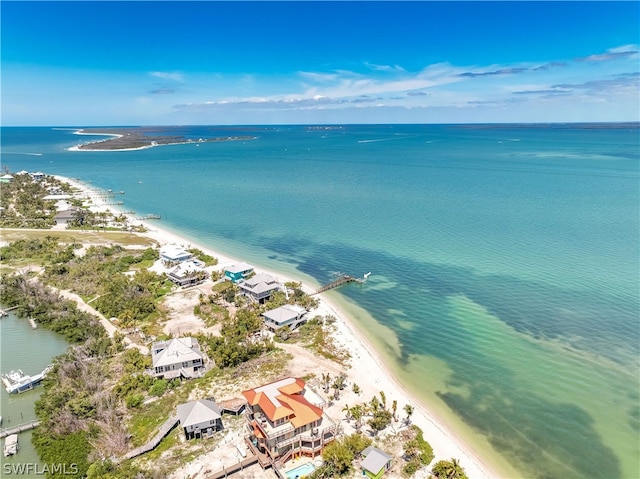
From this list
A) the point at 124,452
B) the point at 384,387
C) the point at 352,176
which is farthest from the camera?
the point at 352,176

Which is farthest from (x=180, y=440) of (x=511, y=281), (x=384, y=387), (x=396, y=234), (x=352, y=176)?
(x=352, y=176)

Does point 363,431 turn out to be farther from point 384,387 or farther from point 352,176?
point 352,176

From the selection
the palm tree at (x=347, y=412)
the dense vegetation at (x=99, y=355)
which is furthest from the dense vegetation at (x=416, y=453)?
the dense vegetation at (x=99, y=355)

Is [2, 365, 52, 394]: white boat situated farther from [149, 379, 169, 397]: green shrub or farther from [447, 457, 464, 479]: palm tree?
[447, 457, 464, 479]: palm tree

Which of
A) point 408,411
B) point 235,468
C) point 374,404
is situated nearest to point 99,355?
point 235,468

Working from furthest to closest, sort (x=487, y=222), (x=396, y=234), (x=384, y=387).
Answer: (x=487, y=222), (x=396, y=234), (x=384, y=387)

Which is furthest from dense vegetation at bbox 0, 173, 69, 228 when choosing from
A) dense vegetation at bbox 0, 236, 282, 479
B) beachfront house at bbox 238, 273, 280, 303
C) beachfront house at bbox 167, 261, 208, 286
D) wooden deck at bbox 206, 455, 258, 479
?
wooden deck at bbox 206, 455, 258, 479

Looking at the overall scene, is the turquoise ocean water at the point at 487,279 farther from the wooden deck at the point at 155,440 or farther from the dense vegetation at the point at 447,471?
the wooden deck at the point at 155,440

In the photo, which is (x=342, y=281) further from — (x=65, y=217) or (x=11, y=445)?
(x=65, y=217)
